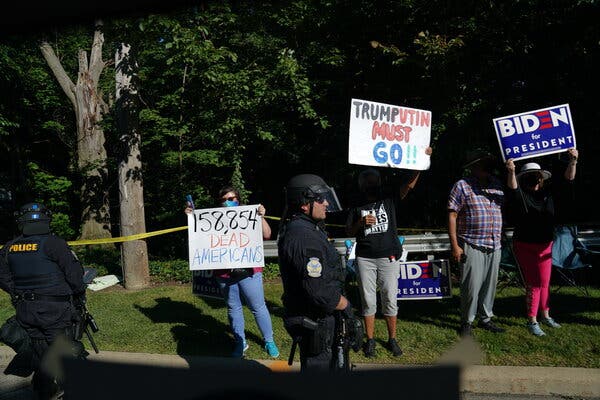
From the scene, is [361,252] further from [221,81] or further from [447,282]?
[221,81]

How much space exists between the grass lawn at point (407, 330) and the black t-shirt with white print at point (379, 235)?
0.99 m

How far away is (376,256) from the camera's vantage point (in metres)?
5.46

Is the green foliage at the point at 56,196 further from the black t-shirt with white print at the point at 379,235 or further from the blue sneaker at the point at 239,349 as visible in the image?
the black t-shirt with white print at the point at 379,235

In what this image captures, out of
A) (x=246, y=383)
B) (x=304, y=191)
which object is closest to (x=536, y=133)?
(x=304, y=191)

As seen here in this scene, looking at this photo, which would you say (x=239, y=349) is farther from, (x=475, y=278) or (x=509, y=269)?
(x=509, y=269)

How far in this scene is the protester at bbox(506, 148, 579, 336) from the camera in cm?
570

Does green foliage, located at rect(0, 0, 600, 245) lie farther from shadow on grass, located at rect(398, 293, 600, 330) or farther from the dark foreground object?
the dark foreground object

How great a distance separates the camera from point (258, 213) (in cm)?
597

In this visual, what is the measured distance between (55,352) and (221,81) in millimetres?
8984

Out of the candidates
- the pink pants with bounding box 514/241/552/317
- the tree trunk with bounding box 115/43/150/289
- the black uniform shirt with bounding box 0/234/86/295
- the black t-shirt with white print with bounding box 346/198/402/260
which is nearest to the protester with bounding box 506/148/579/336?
the pink pants with bounding box 514/241/552/317

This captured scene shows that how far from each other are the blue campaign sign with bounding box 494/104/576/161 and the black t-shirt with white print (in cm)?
139

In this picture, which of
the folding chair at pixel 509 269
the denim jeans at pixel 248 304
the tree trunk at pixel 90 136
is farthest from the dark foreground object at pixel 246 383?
the tree trunk at pixel 90 136

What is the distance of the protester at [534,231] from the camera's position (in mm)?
5695

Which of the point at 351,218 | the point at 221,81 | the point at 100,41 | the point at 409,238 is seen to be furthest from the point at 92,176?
the point at 351,218
